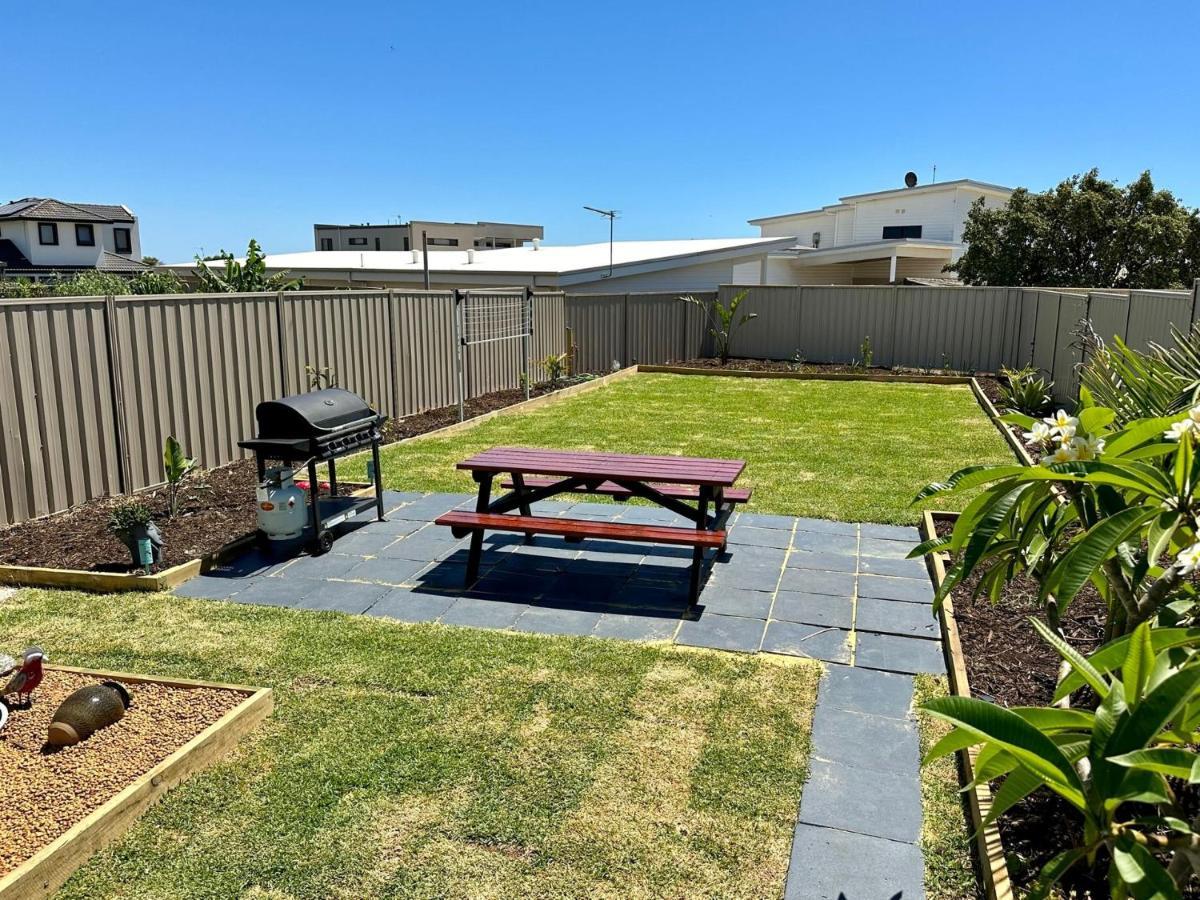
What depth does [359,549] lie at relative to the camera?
615 centimetres

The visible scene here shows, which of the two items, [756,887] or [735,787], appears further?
[735,787]

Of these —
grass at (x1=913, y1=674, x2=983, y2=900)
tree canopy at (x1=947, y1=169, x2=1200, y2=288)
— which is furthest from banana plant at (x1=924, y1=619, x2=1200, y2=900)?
tree canopy at (x1=947, y1=169, x2=1200, y2=288)

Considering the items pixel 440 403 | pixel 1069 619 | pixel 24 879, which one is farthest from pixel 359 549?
pixel 440 403

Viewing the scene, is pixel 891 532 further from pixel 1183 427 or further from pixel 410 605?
pixel 1183 427

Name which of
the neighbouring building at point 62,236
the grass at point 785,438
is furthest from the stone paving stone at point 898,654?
the neighbouring building at point 62,236

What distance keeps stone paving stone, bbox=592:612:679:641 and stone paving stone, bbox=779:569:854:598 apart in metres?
0.97

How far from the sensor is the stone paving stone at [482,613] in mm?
4879

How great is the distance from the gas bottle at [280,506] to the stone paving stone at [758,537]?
3152 mm

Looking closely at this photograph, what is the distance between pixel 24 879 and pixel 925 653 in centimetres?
396

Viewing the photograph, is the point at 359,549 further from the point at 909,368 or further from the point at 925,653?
the point at 909,368

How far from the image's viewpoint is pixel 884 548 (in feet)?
20.2

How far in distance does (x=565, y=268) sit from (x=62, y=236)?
38.5 meters

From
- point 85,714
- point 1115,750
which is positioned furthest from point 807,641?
point 85,714

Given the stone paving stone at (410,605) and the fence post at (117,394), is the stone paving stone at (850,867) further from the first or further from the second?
the fence post at (117,394)
